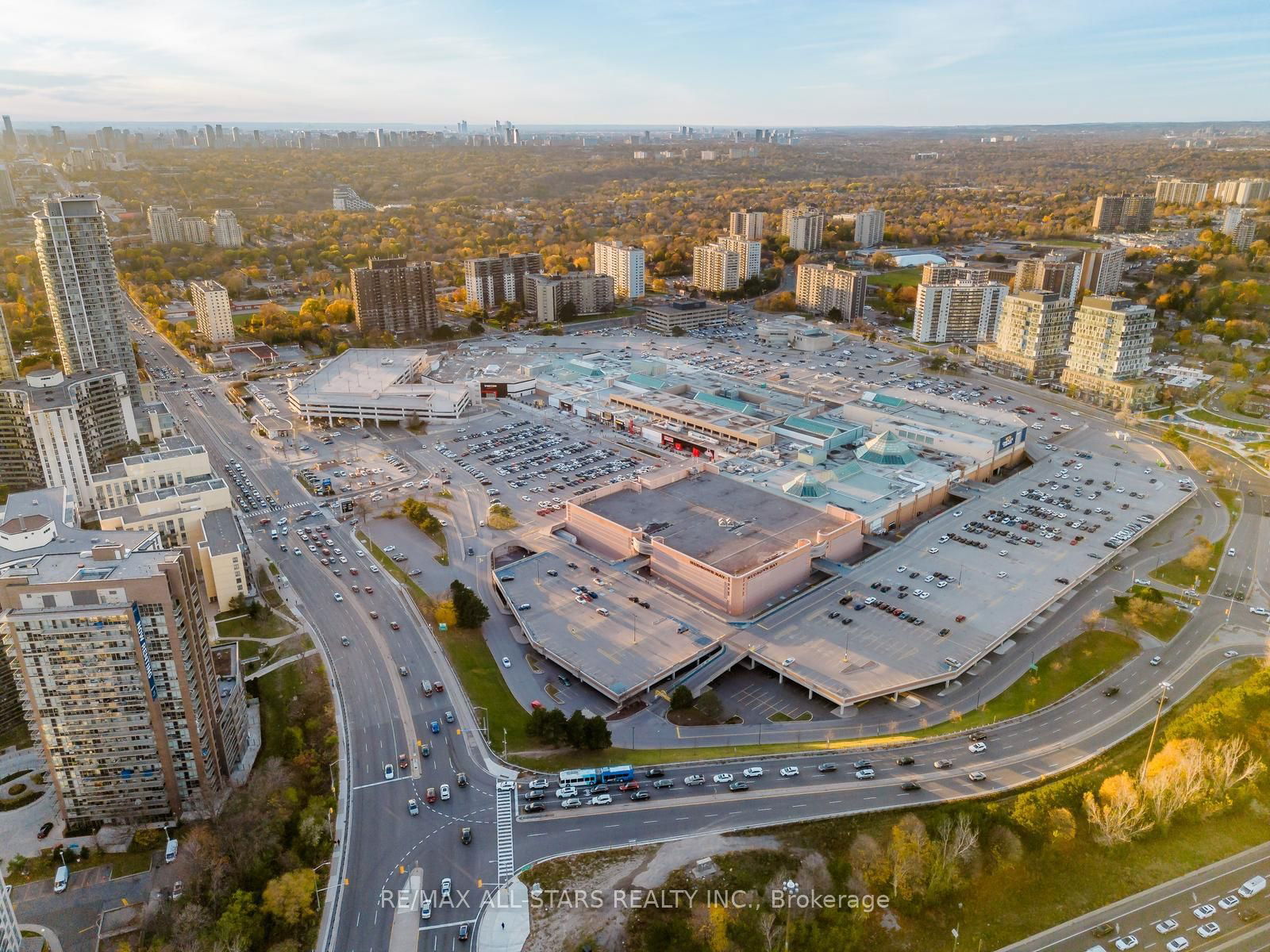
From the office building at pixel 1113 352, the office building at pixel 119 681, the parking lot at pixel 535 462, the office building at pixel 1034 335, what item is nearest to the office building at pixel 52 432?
the parking lot at pixel 535 462

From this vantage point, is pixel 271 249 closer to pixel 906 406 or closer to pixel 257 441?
pixel 257 441

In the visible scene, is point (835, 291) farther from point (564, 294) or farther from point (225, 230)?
point (225, 230)

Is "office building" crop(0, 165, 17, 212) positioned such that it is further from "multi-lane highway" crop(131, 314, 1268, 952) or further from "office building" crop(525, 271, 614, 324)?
"multi-lane highway" crop(131, 314, 1268, 952)

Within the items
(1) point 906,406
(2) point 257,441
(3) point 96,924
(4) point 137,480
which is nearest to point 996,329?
(1) point 906,406

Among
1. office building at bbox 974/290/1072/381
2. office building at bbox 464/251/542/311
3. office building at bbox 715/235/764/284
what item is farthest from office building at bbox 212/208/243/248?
office building at bbox 974/290/1072/381

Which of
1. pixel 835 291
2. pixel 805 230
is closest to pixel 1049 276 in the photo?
pixel 835 291
